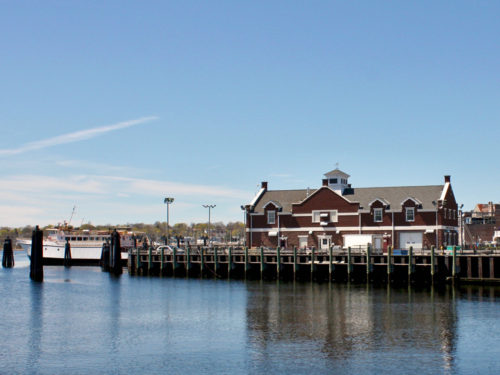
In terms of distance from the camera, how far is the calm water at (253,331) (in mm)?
33875

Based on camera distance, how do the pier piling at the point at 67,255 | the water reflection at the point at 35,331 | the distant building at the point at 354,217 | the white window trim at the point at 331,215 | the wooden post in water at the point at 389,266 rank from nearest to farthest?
the water reflection at the point at 35,331, the wooden post in water at the point at 389,266, the distant building at the point at 354,217, the white window trim at the point at 331,215, the pier piling at the point at 67,255

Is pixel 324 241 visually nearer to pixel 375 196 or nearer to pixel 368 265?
pixel 375 196

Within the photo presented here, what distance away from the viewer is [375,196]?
95562mm

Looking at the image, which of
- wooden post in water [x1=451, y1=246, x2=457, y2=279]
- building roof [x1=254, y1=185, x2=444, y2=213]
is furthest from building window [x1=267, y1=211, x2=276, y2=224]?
wooden post in water [x1=451, y1=246, x2=457, y2=279]

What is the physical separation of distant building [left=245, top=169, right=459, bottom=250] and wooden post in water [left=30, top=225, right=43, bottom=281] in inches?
1200

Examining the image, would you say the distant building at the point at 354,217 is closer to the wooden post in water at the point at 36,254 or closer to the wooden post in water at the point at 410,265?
the wooden post in water at the point at 410,265

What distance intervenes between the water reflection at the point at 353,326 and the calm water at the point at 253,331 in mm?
67

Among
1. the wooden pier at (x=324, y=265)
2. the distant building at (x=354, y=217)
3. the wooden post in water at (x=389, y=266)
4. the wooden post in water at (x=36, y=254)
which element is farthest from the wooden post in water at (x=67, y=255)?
the wooden post in water at (x=389, y=266)

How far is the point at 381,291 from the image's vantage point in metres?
65.2

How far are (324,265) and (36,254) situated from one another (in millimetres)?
34676

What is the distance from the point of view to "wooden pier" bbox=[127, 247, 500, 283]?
7000cm

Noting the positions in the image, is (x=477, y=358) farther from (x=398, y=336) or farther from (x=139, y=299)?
(x=139, y=299)

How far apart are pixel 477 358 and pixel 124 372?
58.6 ft

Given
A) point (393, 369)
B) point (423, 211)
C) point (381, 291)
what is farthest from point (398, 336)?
point (423, 211)
